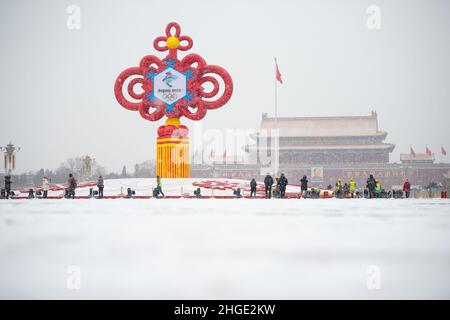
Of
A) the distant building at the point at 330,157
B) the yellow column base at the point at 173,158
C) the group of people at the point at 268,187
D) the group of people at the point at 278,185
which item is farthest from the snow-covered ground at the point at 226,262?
the distant building at the point at 330,157

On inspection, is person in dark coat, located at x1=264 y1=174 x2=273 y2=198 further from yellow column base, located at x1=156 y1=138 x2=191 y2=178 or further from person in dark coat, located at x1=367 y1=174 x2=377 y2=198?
yellow column base, located at x1=156 y1=138 x2=191 y2=178

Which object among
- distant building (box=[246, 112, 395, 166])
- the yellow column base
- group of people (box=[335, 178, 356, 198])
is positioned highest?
distant building (box=[246, 112, 395, 166])

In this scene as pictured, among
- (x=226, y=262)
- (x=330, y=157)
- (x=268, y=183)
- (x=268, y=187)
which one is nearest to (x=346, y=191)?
(x=268, y=187)

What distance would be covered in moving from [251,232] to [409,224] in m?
2.47

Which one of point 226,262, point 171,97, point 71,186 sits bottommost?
point 226,262

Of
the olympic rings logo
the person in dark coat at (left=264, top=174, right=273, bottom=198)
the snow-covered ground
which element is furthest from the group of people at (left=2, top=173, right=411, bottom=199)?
the snow-covered ground

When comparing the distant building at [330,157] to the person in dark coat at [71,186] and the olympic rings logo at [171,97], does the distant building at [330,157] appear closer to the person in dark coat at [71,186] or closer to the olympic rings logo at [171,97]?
the olympic rings logo at [171,97]

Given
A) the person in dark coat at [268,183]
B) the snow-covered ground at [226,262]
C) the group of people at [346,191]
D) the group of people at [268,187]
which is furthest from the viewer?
the group of people at [346,191]

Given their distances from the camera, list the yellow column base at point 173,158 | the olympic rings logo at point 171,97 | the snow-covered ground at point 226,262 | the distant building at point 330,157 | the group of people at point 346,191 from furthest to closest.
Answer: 1. the distant building at point 330,157
2. the olympic rings logo at point 171,97
3. the yellow column base at point 173,158
4. the group of people at point 346,191
5. the snow-covered ground at point 226,262

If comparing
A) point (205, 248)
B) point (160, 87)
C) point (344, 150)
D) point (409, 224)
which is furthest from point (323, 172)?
point (205, 248)

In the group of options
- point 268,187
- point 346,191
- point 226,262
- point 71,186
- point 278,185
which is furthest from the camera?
point 346,191

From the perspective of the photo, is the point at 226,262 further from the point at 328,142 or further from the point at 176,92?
the point at 328,142
